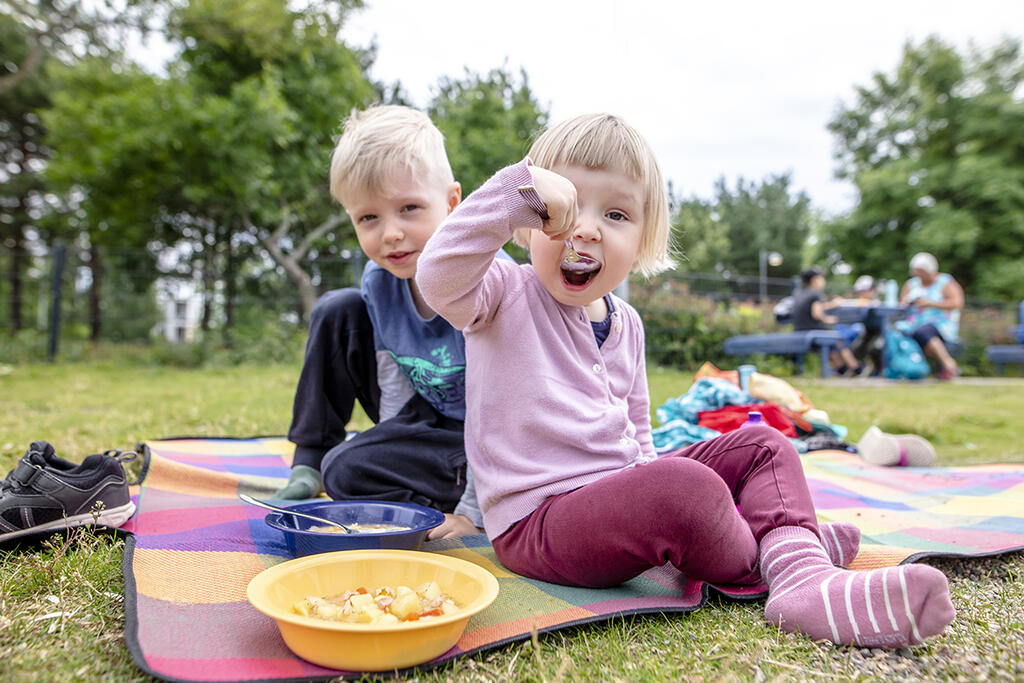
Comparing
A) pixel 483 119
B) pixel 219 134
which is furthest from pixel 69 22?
pixel 483 119

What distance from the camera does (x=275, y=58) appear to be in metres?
10.2

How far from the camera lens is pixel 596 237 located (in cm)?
152

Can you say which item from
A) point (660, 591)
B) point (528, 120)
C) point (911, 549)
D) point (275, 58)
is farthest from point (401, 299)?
point (528, 120)

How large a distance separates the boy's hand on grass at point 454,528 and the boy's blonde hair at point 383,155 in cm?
88

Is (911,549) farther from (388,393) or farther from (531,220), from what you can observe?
(388,393)

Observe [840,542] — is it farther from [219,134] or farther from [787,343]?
[219,134]

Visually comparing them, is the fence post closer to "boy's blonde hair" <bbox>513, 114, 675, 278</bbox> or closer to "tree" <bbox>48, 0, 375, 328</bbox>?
"tree" <bbox>48, 0, 375, 328</bbox>

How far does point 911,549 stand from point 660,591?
718 millimetres

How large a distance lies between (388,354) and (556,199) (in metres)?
0.95

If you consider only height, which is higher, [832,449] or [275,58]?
[275,58]

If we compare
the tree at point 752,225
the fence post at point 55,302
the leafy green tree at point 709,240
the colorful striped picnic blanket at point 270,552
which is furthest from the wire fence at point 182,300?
the colorful striped picnic blanket at point 270,552

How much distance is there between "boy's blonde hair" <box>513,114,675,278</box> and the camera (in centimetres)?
153

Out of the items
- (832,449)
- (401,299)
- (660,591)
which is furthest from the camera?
(832,449)

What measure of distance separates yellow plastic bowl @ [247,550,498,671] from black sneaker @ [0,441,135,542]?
2.40 feet
